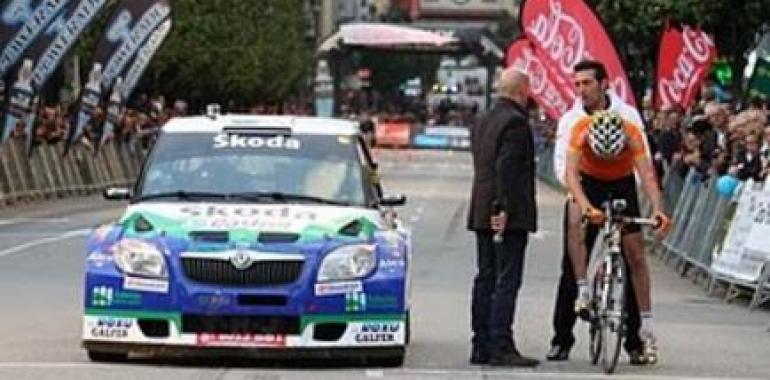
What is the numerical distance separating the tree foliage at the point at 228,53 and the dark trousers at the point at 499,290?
153 feet

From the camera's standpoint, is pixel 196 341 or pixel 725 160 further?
pixel 725 160

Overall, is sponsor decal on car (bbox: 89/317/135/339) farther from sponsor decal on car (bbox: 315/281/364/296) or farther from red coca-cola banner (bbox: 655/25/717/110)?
red coca-cola banner (bbox: 655/25/717/110)

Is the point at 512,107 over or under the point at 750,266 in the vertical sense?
over

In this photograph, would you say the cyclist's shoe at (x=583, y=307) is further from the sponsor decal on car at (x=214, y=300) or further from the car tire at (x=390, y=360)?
the sponsor decal on car at (x=214, y=300)

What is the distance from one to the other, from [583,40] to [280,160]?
1474 centimetres

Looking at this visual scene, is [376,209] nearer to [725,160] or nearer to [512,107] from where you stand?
[512,107]

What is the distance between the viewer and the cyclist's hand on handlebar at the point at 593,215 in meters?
13.5

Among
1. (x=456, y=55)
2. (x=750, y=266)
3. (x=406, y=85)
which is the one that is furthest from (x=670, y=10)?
(x=406, y=85)

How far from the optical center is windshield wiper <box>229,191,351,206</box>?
1412cm

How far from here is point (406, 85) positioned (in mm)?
133125

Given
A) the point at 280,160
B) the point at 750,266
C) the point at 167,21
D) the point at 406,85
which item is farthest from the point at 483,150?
the point at 406,85

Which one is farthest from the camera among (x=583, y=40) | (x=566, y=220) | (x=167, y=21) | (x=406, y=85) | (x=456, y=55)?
(x=406, y=85)

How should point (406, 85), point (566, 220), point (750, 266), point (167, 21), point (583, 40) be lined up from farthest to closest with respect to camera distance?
1. point (406, 85)
2. point (167, 21)
3. point (583, 40)
4. point (750, 266)
5. point (566, 220)

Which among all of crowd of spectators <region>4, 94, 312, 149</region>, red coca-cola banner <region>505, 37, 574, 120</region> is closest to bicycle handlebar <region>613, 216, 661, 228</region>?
red coca-cola banner <region>505, 37, 574, 120</region>
